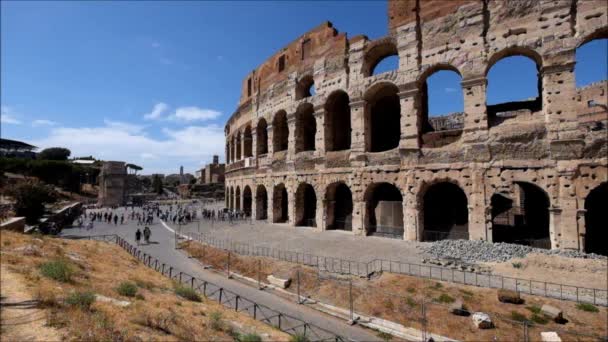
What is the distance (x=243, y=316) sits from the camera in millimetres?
8812

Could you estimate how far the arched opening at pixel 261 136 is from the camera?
93.1ft

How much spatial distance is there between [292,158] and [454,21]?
13.2 m

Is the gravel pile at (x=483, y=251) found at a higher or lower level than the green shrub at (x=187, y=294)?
higher

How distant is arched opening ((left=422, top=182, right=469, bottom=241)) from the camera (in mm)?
15883

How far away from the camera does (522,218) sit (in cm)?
1888

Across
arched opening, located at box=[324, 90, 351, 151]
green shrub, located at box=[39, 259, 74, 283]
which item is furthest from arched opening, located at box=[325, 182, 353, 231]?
green shrub, located at box=[39, 259, 74, 283]

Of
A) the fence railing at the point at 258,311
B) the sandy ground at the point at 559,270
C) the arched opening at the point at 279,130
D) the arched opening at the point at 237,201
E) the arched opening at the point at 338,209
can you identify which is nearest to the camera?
the fence railing at the point at 258,311

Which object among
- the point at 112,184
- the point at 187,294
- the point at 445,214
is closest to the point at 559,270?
the point at 445,214

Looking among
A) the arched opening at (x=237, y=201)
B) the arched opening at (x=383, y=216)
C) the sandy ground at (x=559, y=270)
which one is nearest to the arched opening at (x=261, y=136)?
the arched opening at (x=237, y=201)

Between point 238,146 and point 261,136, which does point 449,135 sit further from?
point 238,146

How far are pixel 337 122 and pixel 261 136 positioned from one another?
8.84 meters

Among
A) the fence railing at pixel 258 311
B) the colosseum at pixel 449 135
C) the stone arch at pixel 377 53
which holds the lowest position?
the fence railing at pixel 258 311

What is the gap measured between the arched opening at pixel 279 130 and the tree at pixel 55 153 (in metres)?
69.5

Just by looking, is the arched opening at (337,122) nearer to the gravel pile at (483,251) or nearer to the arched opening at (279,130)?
the arched opening at (279,130)
